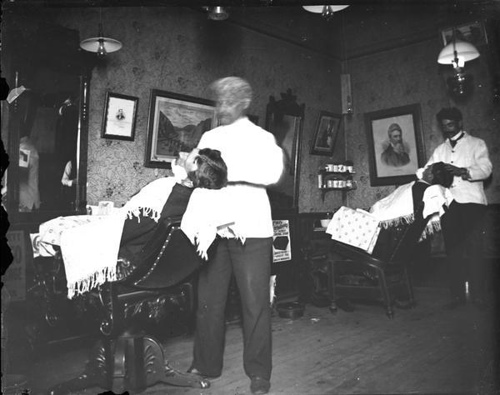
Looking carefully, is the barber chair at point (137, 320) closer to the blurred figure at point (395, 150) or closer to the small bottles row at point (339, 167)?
the small bottles row at point (339, 167)

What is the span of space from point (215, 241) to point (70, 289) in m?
0.74

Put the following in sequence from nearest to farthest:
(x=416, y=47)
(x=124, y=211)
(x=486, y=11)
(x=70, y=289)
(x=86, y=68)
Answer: (x=486, y=11) < (x=70, y=289) < (x=124, y=211) < (x=86, y=68) < (x=416, y=47)

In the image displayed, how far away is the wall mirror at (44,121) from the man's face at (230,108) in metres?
1.40

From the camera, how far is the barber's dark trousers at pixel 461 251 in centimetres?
402

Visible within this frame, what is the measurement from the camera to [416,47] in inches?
214

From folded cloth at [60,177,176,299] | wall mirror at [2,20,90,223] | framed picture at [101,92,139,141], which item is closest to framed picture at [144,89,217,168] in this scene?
framed picture at [101,92,139,141]

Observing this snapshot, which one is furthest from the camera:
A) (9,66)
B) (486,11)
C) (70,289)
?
(9,66)

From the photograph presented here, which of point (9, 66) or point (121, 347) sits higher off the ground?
point (9, 66)

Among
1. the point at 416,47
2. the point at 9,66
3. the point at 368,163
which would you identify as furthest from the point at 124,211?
the point at 416,47

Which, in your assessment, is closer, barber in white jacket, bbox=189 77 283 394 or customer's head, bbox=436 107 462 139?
barber in white jacket, bbox=189 77 283 394

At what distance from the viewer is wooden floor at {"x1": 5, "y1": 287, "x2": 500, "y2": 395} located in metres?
2.27

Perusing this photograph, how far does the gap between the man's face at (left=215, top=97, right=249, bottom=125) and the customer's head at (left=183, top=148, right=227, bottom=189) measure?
0.88ft

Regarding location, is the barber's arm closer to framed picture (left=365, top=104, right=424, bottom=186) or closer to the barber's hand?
the barber's hand

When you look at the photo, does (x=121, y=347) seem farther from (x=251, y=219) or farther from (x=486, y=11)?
(x=486, y=11)
